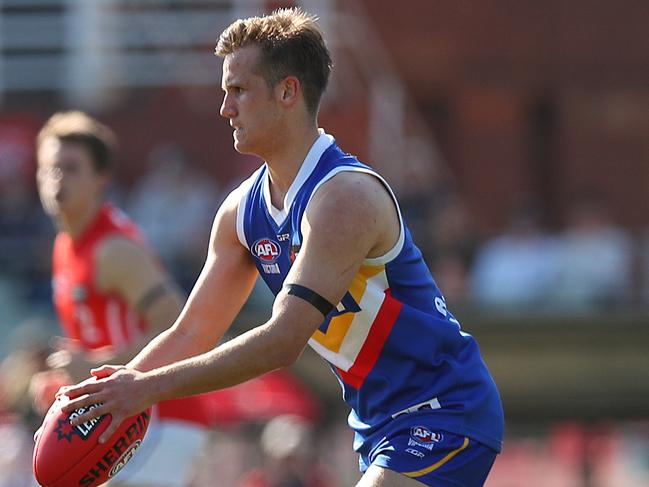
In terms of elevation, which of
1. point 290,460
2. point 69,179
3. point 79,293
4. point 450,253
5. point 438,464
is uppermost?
point 69,179

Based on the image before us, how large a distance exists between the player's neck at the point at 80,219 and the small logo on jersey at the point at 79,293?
0.90ft

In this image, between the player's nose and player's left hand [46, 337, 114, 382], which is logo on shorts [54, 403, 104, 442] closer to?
the player's nose

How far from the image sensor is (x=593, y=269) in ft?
40.8

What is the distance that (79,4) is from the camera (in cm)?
1688

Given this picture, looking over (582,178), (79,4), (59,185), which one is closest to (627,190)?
(582,178)

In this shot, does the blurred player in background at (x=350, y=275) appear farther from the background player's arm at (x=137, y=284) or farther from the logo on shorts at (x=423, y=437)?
the background player's arm at (x=137, y=284)

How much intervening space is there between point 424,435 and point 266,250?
2.80 feet

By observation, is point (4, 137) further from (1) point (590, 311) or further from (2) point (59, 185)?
(2) point (59, 185)

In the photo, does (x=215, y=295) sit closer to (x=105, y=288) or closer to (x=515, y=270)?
(x=105, y=288)

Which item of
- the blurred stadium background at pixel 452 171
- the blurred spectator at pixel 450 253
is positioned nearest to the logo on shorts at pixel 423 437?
the blurred stadium background at pixel 452 171

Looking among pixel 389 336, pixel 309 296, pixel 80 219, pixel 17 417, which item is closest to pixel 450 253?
pixel 17 417

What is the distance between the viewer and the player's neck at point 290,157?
4.91 metres

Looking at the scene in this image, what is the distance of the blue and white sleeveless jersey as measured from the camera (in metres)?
4.89

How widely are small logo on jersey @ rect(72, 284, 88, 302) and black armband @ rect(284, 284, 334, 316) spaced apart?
2.63 metres
